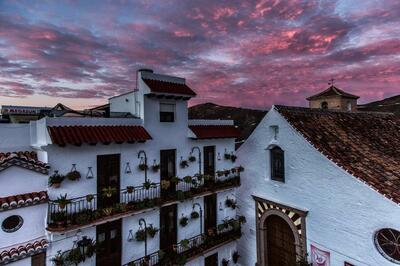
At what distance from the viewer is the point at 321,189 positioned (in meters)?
13.0

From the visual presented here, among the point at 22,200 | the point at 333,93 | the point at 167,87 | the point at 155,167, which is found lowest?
the point at 22,200

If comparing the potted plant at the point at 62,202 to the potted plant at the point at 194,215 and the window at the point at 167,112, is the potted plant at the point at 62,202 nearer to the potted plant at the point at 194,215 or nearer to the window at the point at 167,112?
the window at the point at 167,112

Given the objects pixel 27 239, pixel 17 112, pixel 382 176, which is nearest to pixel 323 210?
pixel 382 176

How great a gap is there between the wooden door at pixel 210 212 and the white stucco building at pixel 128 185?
2.8 inches

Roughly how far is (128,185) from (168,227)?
3909mm

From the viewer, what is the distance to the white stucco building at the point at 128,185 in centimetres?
1009

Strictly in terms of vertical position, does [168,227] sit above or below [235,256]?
above

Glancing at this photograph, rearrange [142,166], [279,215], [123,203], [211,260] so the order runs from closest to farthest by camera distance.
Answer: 1. [123,203]
2. [142,166]
3. [279,215]
4. [211,260]

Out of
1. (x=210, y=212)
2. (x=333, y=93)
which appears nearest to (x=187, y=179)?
(x=210, y=212)

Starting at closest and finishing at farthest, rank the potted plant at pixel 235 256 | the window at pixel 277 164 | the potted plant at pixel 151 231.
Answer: the potted plant at pixel 151 231 < the window at pixel 277 164 < the potted plant at pixel 235 256

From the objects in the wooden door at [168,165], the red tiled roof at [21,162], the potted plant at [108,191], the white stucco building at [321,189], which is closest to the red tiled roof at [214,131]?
the white stucco building at [321,189]

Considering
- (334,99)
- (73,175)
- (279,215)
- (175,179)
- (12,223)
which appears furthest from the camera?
(334,99)

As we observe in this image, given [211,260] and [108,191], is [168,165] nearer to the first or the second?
[108,191]

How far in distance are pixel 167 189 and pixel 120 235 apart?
3.60 metres
